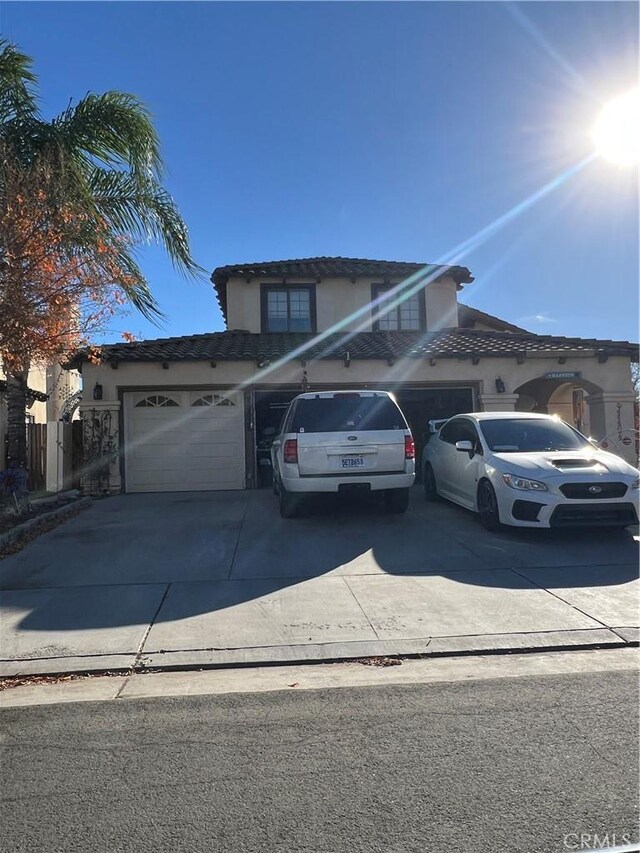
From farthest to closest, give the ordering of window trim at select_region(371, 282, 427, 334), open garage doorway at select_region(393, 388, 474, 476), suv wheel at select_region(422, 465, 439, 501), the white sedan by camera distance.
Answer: window trim at select_region(371, 282, 427, 334) < open garage doorway at select_region(393, 388, 474, 476) < suv wheel at select_region(422, 465, 439, 501) < the white sedan

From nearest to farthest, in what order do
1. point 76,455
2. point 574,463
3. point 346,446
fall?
point 574,463 → point 346,446 → point 76,455

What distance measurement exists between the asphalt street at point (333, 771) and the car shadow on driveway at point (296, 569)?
1324 mm

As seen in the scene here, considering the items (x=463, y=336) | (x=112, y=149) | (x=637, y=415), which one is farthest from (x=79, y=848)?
(x=637, y=415)

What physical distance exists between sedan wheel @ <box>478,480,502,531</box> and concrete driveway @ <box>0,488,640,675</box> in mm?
181

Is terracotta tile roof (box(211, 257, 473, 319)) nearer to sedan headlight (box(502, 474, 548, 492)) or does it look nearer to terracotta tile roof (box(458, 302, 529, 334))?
terracotta tile roof (box(458, 302, 529, 334))

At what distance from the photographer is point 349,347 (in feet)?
48.0

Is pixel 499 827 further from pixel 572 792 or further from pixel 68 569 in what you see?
pixel 68 569

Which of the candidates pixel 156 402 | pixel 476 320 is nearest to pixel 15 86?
pixel 156 402

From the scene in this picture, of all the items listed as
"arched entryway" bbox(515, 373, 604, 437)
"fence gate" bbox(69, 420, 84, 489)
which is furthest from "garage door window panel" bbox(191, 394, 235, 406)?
"arched entryway" bbox(515, 373, 604, 437)

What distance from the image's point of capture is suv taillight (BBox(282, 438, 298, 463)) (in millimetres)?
8922

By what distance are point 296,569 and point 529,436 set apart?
14.4 ft

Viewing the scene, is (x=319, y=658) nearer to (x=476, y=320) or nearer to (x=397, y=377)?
(x=397, y=377)

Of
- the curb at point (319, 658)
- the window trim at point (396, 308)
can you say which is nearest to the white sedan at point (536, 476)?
the curb at point (319, 658)

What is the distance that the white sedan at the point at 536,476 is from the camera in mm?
7809
